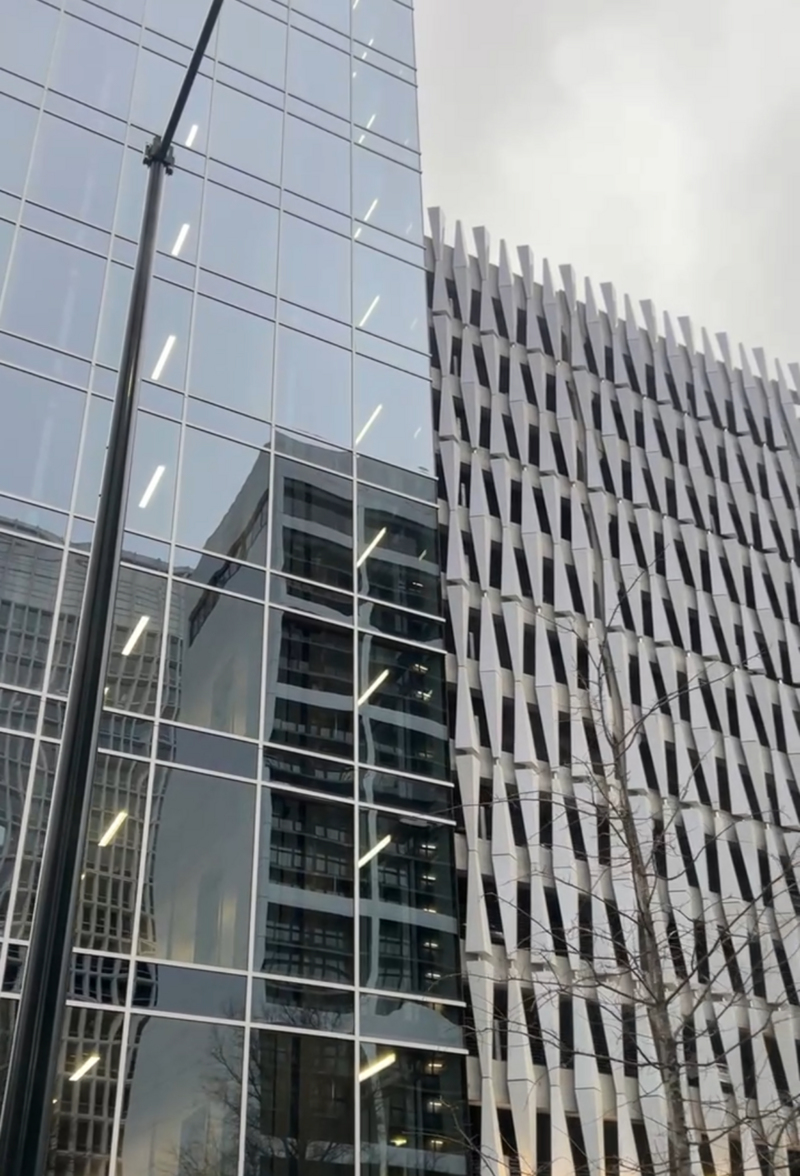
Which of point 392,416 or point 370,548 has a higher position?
point 392,416

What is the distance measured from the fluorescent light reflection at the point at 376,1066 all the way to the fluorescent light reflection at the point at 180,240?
14.9 meters

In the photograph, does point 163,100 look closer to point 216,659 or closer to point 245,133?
point 245,133

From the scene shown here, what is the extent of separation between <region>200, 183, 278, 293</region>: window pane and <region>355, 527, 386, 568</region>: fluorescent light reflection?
559 cm

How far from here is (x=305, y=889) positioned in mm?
17938

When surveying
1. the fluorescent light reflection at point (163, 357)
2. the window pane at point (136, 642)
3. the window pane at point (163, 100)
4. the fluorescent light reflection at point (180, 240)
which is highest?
the window pane at point (163, 100)

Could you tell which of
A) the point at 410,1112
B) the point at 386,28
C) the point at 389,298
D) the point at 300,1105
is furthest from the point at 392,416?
the point at 300,1105

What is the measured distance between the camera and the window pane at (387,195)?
26.2 m

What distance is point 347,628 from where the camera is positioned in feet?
67.9

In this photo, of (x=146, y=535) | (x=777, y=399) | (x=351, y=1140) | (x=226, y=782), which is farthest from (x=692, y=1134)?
(x=777, y=399)

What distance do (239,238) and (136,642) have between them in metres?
9.61

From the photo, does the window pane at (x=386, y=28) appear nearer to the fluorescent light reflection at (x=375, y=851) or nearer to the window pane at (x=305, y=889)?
the window pane at (x=305, y=889)

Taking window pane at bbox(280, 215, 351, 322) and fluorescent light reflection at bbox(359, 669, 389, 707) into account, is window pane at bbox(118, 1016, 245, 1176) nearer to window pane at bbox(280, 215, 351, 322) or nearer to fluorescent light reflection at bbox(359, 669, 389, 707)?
fluorescent light reflection at bbox(359, 669, 389, 707)

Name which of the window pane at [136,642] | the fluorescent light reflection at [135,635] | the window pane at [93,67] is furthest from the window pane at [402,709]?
the window pane at [93,67]

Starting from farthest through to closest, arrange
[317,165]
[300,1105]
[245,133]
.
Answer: [317,165] → [245,133] → [300,1105]
